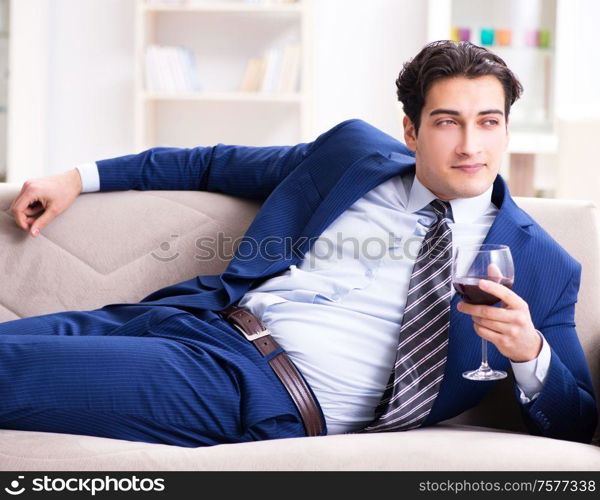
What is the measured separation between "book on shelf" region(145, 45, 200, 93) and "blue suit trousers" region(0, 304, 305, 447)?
372cm

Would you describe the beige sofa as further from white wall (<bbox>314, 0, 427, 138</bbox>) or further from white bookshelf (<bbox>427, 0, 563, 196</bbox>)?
white wall (<bbox>314, 0, 427, 138</bbox>)

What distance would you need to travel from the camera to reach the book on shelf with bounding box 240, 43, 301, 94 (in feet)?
16.8

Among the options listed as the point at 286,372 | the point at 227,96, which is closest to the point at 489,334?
the point at 286,372

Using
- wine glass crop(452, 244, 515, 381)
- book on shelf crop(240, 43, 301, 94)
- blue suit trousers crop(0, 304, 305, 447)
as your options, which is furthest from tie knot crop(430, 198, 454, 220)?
book on shelf crop(240, 43, 301, 94)

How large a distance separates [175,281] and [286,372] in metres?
0.51

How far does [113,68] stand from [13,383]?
14.2ft

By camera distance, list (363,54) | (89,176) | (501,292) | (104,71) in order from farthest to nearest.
A: (104,71) < (363,54) < (89,176) < (501,292)

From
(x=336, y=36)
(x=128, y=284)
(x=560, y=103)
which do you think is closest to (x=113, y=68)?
(x=336, y=36)

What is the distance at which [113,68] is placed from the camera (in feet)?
18.2

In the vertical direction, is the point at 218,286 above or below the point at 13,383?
above

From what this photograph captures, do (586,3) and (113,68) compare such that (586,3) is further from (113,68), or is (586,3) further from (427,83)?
(427,83)

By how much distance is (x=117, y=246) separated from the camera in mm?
2094

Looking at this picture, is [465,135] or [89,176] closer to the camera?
[465,135]

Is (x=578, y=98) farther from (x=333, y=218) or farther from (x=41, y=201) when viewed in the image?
(x=41, y=201)
